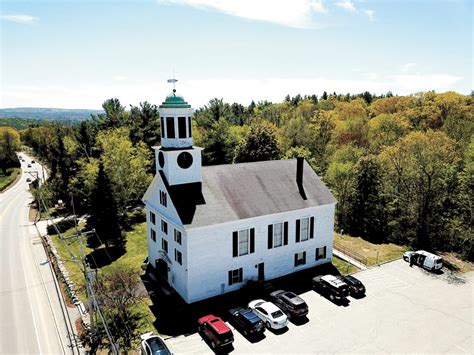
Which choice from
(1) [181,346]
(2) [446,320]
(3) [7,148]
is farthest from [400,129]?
(3) [7,148]

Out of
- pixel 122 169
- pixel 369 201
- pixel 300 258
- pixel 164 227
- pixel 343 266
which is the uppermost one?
pixel 122 169

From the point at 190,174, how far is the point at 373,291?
64.5 feet

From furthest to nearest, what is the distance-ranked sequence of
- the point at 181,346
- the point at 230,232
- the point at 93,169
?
the point at 93,169 < the point at 230,232 < the point at 181,346

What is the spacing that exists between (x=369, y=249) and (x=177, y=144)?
26.0 meters

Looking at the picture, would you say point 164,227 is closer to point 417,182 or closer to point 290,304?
point 290,304

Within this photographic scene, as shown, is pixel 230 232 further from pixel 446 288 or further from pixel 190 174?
pixel 446 288

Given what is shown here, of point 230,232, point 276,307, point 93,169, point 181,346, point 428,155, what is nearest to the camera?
point 181,346

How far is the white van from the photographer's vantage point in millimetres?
33750

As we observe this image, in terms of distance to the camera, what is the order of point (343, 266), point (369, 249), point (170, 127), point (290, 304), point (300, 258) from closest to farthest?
1. point (290, 304)
2. point (170, 127)
3. point (300, 258)
4. point (343, 266)
5. point (369, 249)

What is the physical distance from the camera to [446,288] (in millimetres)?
31062

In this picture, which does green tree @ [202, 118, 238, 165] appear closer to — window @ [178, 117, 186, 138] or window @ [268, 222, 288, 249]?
window @ [178, 117, 186, 138]

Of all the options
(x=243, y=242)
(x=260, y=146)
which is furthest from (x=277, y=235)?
(x=260, y=146)

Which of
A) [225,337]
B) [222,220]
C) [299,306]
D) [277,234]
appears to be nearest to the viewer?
[225,337]

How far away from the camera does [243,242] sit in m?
30.5
